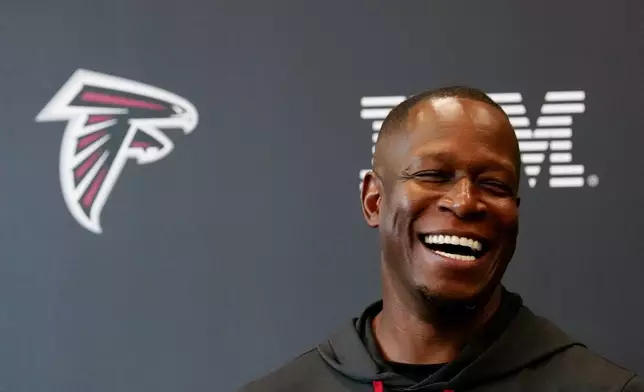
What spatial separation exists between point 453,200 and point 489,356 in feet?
0.76

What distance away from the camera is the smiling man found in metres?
1.04

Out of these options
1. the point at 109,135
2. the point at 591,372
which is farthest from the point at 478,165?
the point at 109,135

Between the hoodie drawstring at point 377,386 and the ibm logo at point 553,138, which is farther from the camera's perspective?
the ibm logo at point 553,138

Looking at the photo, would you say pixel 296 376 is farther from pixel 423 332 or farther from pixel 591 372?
pixel 591 372

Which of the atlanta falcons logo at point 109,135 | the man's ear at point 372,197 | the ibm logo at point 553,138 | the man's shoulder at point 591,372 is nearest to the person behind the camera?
the man's shoulder at point 591,372

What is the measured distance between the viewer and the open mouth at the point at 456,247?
104 centimetres

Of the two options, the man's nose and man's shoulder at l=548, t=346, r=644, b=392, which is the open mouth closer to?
the man's nose

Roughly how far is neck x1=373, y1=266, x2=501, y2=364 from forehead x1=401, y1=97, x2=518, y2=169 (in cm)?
22

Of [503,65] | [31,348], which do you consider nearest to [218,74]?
[503,65]

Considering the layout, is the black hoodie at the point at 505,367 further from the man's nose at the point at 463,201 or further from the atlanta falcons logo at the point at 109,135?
the atlanta falcons logo at the point at 109,135

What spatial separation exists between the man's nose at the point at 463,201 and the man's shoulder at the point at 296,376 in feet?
1.13

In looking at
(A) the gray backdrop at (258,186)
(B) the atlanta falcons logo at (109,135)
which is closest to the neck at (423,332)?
(A) the gray backdrop at (258,186)

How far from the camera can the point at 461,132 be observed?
107 centimetres

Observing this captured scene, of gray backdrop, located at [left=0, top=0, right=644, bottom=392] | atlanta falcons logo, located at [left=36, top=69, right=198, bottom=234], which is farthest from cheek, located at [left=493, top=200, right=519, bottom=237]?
atlanta falcons logo, located at [left=36, top=69, right=198, bottom=234]
